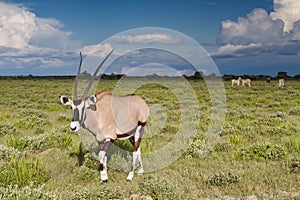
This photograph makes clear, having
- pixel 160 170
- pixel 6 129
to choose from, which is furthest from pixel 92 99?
pixel 6 129

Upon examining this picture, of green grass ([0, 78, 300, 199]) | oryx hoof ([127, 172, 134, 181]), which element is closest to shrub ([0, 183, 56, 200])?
green grass ([0, 78, 300, 199])

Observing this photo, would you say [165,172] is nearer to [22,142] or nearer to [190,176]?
[190,176]

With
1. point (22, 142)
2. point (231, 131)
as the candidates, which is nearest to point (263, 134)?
point (231, 131)

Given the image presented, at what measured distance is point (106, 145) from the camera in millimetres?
6785

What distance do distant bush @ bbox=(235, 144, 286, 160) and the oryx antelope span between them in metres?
3.13

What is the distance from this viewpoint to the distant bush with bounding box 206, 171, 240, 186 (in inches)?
267

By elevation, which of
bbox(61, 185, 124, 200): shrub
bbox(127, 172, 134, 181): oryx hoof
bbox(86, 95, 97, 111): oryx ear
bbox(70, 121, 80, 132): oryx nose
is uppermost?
bbox(86, 95, 97, 111): oryx ear

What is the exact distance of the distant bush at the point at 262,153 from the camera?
877 cm

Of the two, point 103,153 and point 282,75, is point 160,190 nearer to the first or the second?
point 103,153

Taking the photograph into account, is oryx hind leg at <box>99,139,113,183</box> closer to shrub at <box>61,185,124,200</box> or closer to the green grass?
the green grass

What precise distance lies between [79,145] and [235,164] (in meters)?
4.53

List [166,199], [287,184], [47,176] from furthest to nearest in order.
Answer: [47,176]
[287,184]
[166,199]

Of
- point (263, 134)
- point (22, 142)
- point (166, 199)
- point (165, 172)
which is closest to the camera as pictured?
point (166, 199)

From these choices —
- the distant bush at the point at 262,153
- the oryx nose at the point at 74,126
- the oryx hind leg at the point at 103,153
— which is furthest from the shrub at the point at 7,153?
the distant bush at the point at 262,153
